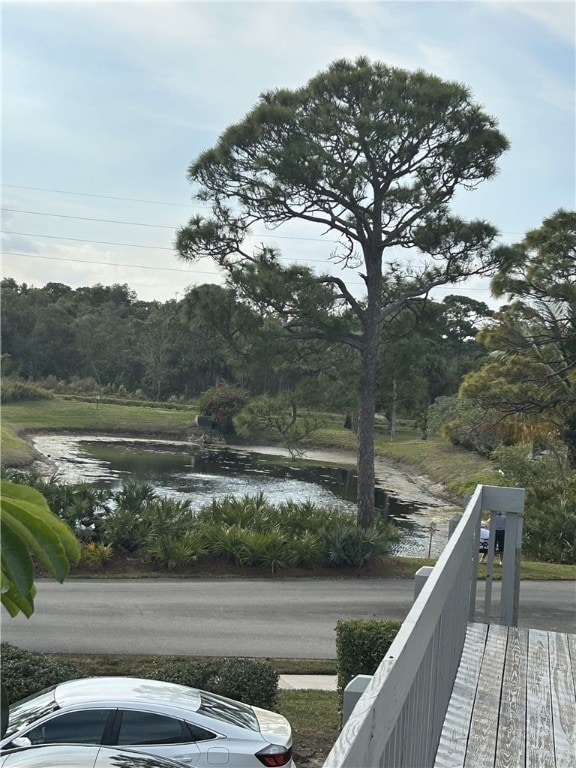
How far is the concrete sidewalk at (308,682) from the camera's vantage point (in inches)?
487

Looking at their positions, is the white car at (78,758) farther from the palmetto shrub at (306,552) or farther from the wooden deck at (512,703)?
the palmetto shrub at (306,552)

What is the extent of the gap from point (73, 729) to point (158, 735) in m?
0.74

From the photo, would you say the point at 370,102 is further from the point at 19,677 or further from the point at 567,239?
the point at 19,677

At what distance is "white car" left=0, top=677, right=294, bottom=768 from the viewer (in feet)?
24.6

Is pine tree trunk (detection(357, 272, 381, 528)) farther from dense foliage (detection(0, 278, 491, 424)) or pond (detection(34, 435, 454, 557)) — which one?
dense foliage (detection(0, 278, 491, 424))

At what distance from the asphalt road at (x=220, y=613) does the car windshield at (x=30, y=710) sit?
5.60 meters

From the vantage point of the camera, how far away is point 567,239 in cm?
3089

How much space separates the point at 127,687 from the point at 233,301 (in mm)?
17992

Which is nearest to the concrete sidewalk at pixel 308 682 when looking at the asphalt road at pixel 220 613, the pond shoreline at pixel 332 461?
the asphalt road at pixel 220 613

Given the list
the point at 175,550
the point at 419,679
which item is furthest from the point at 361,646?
the point at 175,550

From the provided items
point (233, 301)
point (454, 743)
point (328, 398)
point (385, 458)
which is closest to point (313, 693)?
point (454, 743)

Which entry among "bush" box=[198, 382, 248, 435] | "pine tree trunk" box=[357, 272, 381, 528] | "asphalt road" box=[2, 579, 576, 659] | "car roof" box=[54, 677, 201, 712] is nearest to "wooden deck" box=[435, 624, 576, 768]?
"car roof" box=[54, 677, 201, 712]

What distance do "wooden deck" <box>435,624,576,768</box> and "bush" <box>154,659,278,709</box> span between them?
13.7 feet

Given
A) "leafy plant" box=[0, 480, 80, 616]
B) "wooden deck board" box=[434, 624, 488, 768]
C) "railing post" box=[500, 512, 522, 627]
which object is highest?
"leafy plant" box=[0, 480, 80, 616]
